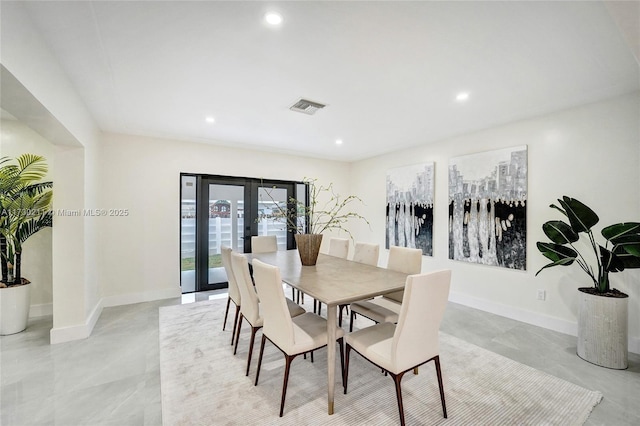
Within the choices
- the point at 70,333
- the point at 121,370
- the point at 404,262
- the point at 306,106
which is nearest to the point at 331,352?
the point at 404,262

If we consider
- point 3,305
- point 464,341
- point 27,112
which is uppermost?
point 27,112

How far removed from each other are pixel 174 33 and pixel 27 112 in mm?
1262

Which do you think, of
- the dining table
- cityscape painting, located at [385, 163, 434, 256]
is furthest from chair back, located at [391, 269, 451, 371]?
cityscape painting, located at [385, 163, 434, 256]

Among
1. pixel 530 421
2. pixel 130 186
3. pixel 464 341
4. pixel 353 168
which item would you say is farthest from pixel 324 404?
pixel 353 168

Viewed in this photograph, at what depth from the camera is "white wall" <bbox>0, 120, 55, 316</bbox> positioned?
3.52 metres

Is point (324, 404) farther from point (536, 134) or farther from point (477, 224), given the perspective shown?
point (536, 134)

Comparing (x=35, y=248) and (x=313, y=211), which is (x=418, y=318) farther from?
(x=35, y=248)

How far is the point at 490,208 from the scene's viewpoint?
3768mm

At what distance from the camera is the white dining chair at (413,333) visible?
1.61 metres

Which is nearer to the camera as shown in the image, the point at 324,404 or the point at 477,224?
the point at 324,404

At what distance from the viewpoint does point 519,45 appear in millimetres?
1979

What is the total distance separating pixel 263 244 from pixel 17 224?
9.11 ft

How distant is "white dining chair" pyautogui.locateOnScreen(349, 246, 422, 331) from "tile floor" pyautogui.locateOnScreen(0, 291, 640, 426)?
3.22ft

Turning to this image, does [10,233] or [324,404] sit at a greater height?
[10,233]
